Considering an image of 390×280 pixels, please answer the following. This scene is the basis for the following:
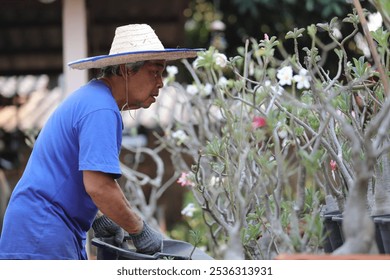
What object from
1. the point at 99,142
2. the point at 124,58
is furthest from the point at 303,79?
the point at 99,142

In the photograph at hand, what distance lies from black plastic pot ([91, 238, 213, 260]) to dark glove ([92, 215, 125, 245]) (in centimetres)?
4

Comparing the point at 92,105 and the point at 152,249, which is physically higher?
the point at 92,105

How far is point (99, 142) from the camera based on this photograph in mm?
2768

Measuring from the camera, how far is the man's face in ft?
10.1

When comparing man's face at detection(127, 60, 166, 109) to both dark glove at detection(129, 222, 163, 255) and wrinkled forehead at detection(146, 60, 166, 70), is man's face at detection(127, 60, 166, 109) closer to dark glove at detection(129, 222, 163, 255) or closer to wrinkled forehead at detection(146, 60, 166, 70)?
wrinkled forehead at detection(146, 60, 166, 70)

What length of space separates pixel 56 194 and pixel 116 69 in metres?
0.57

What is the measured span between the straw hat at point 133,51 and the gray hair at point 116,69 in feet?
Result: 0.08

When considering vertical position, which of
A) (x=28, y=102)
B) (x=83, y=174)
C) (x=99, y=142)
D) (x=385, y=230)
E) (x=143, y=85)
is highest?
(x=143, y=85)

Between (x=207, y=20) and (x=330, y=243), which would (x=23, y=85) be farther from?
(x=330, y=243)

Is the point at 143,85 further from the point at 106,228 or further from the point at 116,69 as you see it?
the point at 106,228
